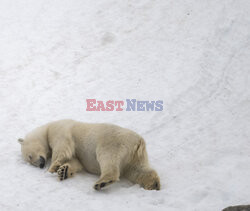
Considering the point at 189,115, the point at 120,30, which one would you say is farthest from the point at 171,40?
the point at 189,115

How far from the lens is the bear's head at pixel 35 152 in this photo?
19.3 ft

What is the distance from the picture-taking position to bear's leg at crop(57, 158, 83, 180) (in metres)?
5.30

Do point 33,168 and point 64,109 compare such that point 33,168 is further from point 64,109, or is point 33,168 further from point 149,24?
point 149,24

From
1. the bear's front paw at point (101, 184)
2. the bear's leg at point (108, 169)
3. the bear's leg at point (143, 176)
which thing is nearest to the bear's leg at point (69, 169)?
the bear's leg at point (108, 169)

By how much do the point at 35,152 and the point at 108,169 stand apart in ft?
5.02

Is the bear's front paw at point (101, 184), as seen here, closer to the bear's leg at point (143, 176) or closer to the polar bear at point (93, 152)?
the polar bear at point (93, 152)

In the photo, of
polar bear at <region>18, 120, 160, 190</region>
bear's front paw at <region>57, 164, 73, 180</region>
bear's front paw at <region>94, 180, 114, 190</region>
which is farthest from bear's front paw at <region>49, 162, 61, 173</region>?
bear's front paw at <region>94, 180, 114, 190</region>

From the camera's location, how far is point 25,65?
1049 cm

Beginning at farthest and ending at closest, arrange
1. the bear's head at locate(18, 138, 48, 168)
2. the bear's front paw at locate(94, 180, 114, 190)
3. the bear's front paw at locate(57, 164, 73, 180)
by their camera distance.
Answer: the bear's head at locate(18, 138, 48, 168), the bear's front paw at locate(57, 164, 73, 180), the bear's front paw at locate(94, 180, 114, 190)

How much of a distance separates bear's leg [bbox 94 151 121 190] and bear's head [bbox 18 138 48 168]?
42.8 inches

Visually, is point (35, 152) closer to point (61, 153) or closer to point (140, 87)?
point (61, 153)

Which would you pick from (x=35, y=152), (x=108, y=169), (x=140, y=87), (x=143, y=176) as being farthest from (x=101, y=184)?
(x=140, y=87)

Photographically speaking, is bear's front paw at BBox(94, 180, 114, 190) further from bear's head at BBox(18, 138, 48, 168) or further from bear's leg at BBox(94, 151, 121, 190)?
bear's head at BBox(18, 138, 48, 168)

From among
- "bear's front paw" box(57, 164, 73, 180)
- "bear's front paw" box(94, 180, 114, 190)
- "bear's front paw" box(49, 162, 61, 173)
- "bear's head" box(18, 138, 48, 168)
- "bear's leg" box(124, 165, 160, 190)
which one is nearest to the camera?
"bear's front paw" box(94, 180, 114, 190)
